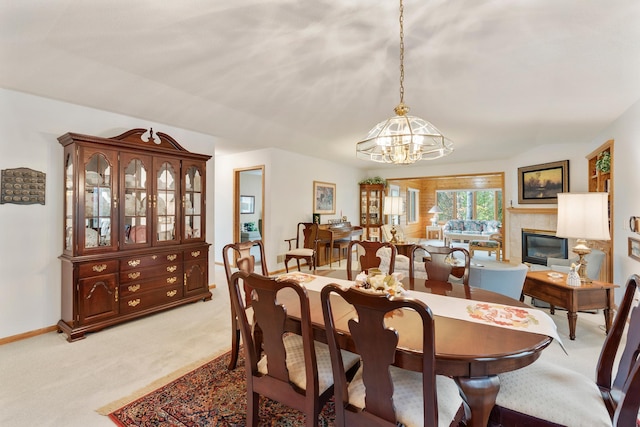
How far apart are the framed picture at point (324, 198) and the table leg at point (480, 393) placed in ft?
17.9

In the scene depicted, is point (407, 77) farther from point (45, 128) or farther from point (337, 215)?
point (337, 215)

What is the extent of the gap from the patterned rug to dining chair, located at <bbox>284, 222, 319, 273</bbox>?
3095mm

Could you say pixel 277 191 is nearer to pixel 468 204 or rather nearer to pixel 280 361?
pixel 280 361

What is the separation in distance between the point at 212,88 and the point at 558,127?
4688 mm

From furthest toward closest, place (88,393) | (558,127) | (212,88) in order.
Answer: (558,127) → (212,88) → (88,393)

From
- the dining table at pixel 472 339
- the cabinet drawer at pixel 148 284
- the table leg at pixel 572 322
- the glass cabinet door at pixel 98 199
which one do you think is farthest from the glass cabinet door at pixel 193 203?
the table leg at pixel 572 322

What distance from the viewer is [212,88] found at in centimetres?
290

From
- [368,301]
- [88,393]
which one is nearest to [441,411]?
[368,301]

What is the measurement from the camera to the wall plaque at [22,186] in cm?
279

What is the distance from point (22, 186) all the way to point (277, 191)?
3.43m

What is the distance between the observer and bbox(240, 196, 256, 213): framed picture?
800 cm

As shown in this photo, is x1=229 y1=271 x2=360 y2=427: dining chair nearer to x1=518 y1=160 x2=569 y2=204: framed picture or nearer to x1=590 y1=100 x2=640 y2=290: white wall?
x1=590 y1=100 x2=640 y2=290: white wall

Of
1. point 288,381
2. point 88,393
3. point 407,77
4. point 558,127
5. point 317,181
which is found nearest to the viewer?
point 288,381

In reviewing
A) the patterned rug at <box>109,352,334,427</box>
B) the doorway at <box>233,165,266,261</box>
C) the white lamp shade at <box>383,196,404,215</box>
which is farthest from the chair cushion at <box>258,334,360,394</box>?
the doorway at <box>233,165,266,261</box>
